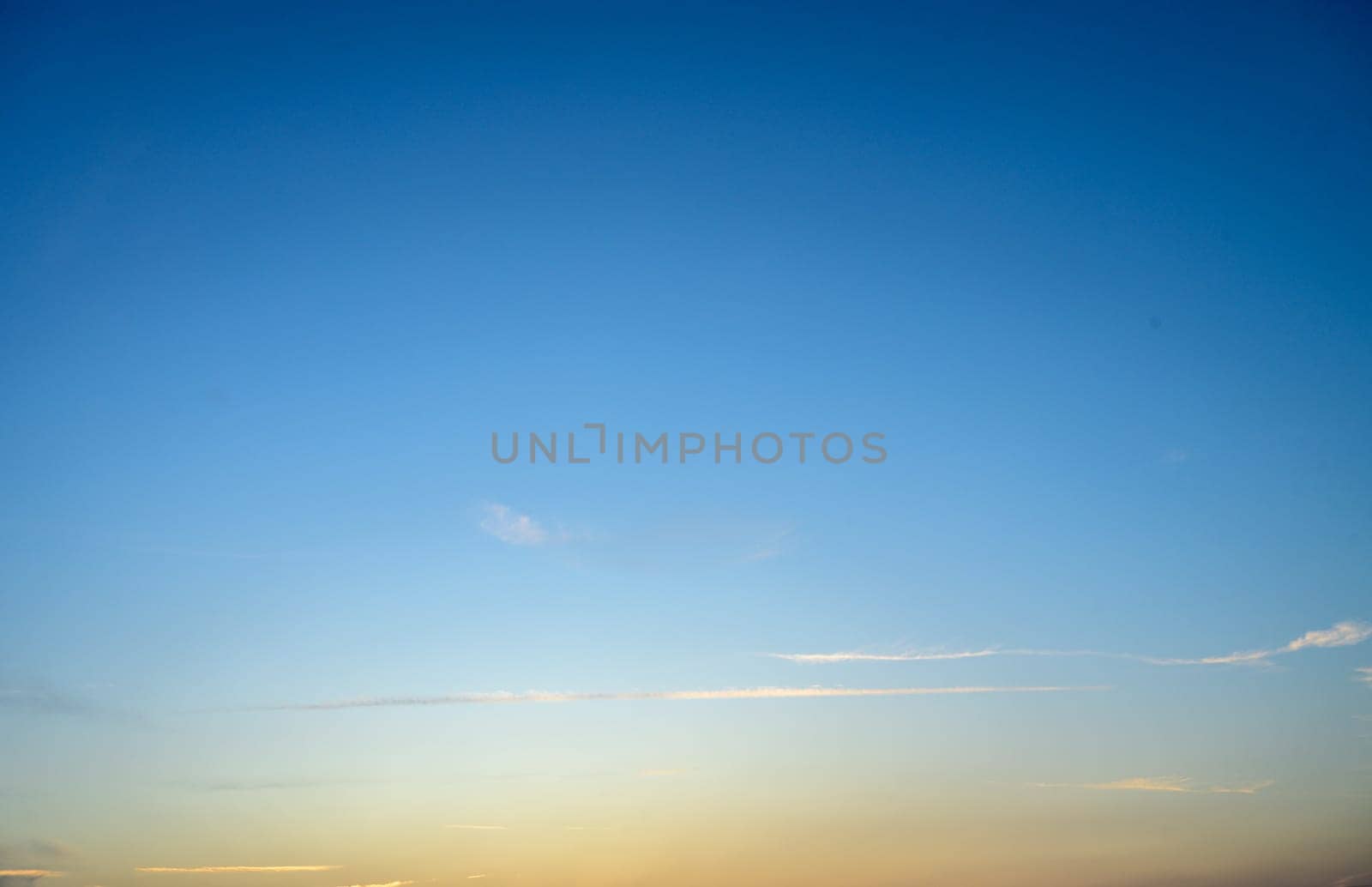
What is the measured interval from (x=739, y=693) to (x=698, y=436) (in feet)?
54.5

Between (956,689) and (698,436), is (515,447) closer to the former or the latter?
(698,436)

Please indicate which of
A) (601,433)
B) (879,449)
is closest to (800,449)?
(879,449)

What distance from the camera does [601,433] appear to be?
5506 cm

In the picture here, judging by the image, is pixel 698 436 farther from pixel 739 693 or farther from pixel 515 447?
pixel 739 693

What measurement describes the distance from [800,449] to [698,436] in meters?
5.98

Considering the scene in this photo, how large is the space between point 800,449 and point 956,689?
18.7 metres

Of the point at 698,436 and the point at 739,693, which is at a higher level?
the point at 698,436

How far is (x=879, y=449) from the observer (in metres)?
56.2

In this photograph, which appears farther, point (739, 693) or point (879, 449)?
point (739, 693)

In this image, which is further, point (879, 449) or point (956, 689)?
point (956, 689)

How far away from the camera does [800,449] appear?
5662 centimetres

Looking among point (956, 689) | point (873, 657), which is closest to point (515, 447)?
point (873, 657)

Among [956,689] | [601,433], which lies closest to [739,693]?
[956,689]

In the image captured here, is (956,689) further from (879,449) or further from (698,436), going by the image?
(698,436)
